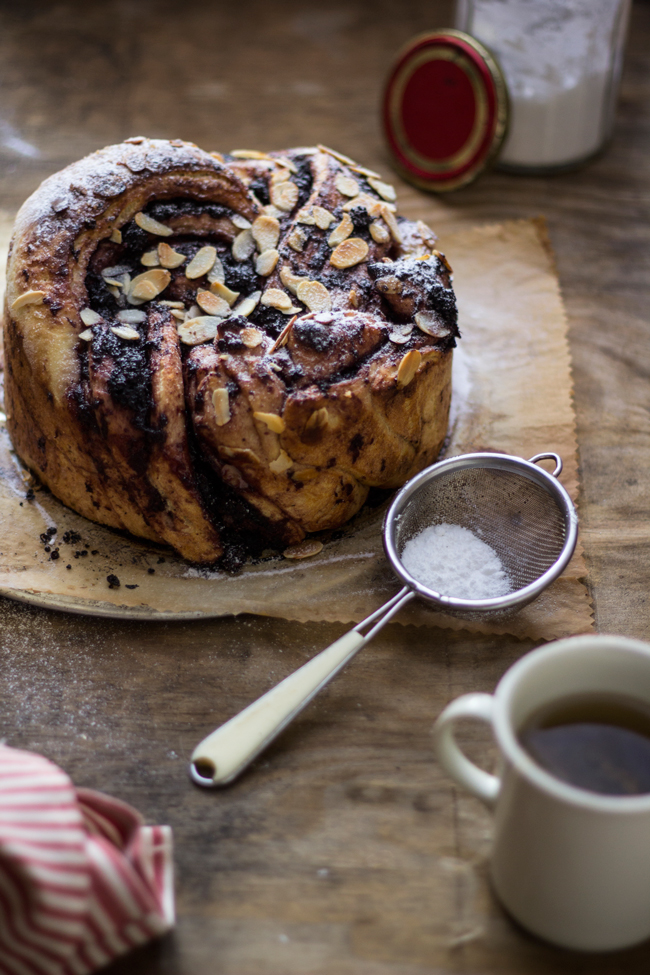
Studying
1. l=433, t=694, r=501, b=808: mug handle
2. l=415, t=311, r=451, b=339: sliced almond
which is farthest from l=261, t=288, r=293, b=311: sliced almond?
l=433, t=694, r=501, b=808: mug handle

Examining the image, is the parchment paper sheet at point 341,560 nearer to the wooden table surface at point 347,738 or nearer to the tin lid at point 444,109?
the wooden table surface at point 347,738

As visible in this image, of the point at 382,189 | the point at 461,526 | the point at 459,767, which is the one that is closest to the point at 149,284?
the point at 382,189

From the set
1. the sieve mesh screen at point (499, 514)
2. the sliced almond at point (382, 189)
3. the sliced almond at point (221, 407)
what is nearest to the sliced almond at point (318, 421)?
the sliced almond at point (221, 407)

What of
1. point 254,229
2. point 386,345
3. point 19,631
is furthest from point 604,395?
point 19,631

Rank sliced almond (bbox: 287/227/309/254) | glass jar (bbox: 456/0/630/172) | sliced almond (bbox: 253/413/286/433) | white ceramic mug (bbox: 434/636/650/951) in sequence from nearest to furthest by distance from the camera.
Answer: white ceramic mug (bbox: 434/636/650/951)
sliced almond (bbox: 253/413/286/433)
sliced almond (bbox: 287/227/309/254)
glass jar (bbox: 456/0/630/172)

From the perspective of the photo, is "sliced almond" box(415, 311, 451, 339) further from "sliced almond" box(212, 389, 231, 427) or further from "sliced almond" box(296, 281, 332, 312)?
"sliced almond" box(212, 389, 231, 427)

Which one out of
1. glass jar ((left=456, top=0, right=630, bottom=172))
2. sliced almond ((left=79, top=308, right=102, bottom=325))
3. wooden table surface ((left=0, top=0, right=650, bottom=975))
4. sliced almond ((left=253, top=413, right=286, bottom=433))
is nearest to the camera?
wooden table surface ((left=0, top=0, right=650, bottom=975))

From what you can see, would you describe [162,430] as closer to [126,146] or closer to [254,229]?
[254,229]
